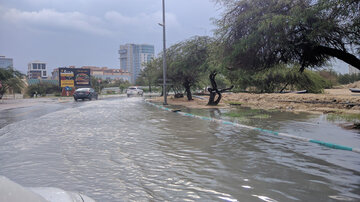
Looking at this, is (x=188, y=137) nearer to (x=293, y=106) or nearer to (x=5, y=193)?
(x=5, y=193)

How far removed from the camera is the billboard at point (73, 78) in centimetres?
6205

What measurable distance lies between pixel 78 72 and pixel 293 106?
54.5 m

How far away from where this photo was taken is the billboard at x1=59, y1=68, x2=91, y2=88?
6205 centimetres

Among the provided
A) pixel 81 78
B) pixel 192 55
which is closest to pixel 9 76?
pixel 81 78

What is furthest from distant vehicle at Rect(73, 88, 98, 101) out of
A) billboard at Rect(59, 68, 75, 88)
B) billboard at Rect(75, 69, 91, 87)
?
billboard at Rect(75, 69, 91, 87)

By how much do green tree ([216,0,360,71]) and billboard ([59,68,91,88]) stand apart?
56097mm

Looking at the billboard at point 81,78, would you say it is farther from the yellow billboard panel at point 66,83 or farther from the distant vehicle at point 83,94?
the distant vehicle at point 83,94

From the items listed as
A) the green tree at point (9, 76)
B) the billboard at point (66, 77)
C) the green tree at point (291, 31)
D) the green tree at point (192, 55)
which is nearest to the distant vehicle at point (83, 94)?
the green tree at point (9, 76)

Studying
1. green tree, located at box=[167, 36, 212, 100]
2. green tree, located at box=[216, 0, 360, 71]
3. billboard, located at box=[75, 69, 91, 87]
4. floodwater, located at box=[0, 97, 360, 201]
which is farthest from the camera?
billboard, located at box=[75, 69, 91, 87]

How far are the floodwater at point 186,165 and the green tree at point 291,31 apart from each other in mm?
3277

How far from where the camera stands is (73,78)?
6319cm

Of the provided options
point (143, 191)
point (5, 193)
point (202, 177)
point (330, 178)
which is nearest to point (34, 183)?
point (143, 191)

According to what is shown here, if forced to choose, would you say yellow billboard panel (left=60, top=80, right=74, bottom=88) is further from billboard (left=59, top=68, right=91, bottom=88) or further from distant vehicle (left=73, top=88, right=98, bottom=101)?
distant vehicle (left=73, top=88, right=98, bottom=101)

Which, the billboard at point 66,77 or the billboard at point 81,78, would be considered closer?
the billboard at point 66,77
